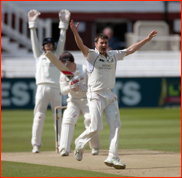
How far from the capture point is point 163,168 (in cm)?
655

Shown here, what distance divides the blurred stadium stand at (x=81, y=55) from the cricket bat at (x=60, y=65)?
14.1 meters

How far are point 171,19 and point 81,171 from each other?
23473 millimetres

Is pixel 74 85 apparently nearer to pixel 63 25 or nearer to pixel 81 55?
pixel 63 25

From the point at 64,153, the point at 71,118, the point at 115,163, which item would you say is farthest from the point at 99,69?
the point at 64,153

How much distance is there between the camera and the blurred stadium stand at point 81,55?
22.9 meters

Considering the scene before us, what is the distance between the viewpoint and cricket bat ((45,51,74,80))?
24.0 ft

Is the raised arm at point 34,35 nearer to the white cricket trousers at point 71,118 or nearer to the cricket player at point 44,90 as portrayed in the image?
the cricket player at point 44,90

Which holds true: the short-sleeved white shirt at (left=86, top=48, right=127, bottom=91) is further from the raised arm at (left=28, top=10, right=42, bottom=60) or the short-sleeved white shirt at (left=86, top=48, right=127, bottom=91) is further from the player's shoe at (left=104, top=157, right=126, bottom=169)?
the raised arm at (left=28, top=10, right=42, bottom=60)

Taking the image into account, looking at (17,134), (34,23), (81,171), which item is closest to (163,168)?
(81,171)

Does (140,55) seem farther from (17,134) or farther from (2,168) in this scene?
(2,168)

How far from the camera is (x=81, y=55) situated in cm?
2406

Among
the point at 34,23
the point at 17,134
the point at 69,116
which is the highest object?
the point at 34,23

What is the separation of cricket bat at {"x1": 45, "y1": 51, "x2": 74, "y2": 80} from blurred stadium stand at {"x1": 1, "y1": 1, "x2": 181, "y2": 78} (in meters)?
14.1

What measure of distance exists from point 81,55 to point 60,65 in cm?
1667
